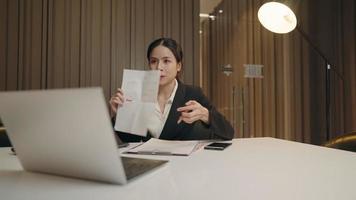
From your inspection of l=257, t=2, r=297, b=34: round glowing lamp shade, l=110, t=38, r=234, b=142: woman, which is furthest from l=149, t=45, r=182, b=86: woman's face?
l=257, t=2, r=297, b=34: round glowing lamp shade

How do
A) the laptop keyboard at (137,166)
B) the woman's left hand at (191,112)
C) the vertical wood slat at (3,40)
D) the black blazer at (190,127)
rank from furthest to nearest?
the vertical wood slat at (3,40)
the black blazer at (190,127)
the woman's left hand at (191,112)
the laptop keyboard at (137,166)

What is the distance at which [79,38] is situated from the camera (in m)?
2.30

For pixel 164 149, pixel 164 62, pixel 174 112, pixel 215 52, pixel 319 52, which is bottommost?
pixel 164 149

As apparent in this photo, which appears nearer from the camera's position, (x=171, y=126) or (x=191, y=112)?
(x=191, y=112)

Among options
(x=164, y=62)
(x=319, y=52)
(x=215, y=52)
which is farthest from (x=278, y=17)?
(x=164, y=62)

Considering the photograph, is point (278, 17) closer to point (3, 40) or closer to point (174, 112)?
point (174, 112)

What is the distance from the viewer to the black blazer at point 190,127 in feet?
3.74

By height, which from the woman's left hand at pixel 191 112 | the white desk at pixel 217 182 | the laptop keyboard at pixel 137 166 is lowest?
the white desk at pixel 217 182

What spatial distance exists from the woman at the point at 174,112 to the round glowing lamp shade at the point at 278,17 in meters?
1.10

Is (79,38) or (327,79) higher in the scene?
(79,38)

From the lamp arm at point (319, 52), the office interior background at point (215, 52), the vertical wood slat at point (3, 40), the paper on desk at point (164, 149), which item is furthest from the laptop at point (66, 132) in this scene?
the lamp arm at point (319, 52)

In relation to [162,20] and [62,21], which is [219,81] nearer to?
[162,20]

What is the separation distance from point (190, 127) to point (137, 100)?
0.48 metres

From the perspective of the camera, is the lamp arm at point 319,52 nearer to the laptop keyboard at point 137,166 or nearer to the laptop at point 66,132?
the laptop keyboard at point 137,166
